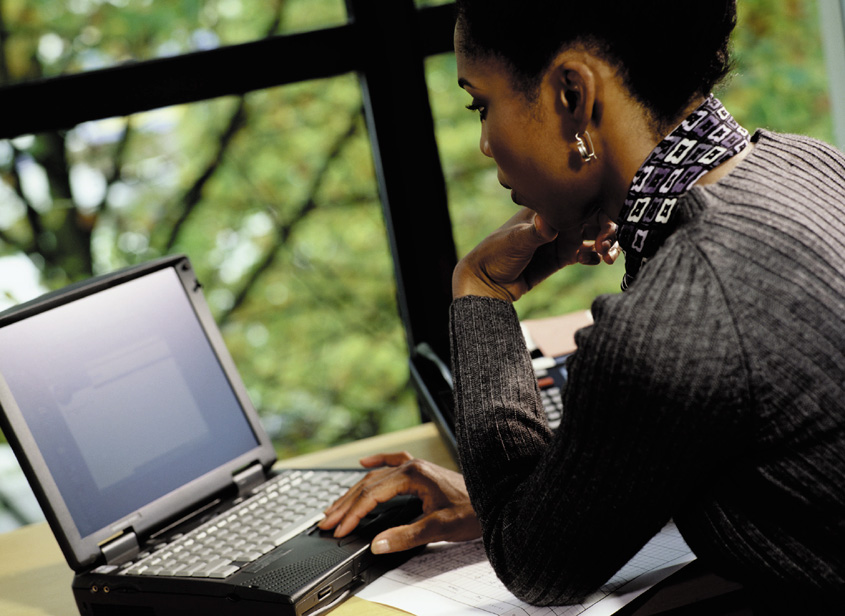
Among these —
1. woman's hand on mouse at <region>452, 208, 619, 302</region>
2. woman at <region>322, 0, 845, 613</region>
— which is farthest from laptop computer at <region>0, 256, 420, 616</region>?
woman's hand on mouse at <region>452, 208, 619, 302</region>

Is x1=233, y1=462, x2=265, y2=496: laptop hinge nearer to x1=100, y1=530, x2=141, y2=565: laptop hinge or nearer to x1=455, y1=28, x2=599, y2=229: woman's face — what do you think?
x1=100, y1=530, x2=141, y2=565: laptop hinge

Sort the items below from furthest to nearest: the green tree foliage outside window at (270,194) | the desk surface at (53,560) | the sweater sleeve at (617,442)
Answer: the green tree foliage outside window at (270,194) < the desk surface at (53,560) < the sweater sleeve at (617,442)

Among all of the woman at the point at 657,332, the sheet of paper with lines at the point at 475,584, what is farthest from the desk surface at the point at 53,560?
the woman at the point at 657,332

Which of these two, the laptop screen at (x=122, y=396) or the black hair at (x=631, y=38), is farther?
the laptop screen at (x=122, y=396)

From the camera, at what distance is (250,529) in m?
1.01

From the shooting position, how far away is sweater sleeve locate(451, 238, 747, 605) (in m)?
0.62

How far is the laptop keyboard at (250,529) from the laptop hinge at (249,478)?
0.02 m

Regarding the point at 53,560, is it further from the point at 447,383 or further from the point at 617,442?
the point at 617,442

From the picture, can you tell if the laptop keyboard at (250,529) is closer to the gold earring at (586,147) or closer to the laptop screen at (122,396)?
the laptop screen at (122,396)

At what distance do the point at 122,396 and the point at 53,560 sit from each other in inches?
14.0

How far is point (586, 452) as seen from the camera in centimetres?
68

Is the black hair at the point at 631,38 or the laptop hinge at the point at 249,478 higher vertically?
the black hair at the point at 631,38

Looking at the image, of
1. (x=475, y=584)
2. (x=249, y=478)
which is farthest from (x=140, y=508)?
(x=475, y=584)

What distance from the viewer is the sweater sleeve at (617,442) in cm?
62
